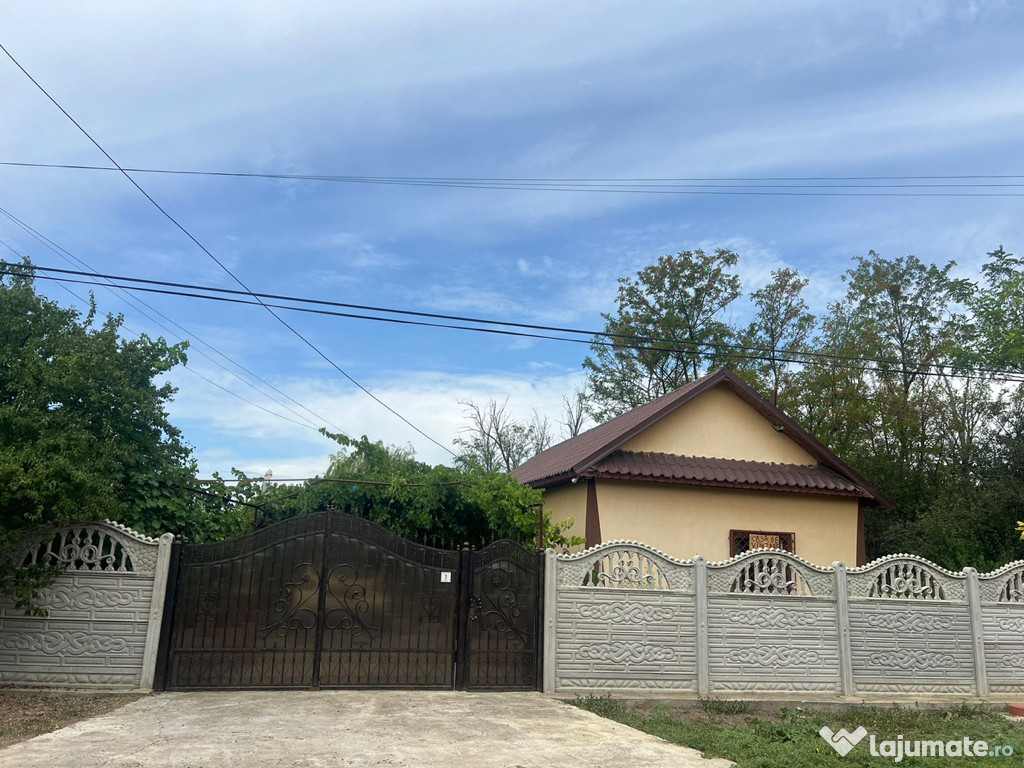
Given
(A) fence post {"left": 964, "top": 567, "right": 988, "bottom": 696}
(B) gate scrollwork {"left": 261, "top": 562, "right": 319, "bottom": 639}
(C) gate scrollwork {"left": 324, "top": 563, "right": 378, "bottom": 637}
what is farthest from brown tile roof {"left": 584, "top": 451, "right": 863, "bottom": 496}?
(B) gate scrollwork {"left": 261, "top": 562, "right": 319, "bottom": 639}

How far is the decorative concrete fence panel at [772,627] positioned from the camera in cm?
952

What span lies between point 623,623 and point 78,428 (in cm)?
665

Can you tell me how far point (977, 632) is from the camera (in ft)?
33.9

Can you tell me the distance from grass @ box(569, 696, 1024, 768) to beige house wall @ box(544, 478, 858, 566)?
3.92 meters

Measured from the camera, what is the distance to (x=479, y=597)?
9227 mm

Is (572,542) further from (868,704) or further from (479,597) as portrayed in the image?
(868,704)

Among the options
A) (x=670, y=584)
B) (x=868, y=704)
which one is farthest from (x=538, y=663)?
(x=868, y=704)

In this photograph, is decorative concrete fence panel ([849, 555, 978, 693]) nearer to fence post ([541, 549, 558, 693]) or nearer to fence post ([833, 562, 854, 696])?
fence post ([833, 562, 854, 696])

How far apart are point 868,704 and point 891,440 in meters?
16.9

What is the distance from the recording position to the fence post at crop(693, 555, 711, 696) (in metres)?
9.35

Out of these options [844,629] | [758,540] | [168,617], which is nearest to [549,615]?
[844,629]

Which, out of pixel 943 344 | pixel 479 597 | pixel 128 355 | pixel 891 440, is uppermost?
pixel 943 344

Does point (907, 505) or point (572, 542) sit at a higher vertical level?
point (907, 505)

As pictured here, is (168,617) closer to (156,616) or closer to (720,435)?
(156,616)
